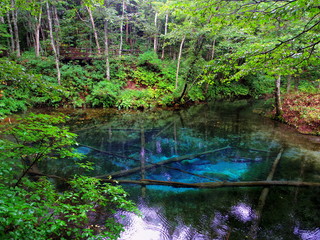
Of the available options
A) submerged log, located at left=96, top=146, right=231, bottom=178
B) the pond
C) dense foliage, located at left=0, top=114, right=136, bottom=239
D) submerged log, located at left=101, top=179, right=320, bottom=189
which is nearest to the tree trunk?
the pond

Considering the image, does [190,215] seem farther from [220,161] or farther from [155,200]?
[220,161]

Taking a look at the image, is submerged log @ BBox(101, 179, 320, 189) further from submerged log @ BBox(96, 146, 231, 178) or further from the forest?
the forest

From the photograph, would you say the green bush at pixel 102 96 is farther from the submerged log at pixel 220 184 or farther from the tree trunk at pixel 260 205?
the tree trunk at pixel 260 205

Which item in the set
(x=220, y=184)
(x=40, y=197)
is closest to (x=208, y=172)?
(x=220, y=184)

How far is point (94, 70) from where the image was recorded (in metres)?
18.3

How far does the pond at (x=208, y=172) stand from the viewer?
3723 mm

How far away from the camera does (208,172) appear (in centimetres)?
594

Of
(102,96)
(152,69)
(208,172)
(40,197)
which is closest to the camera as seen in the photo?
(40,197)

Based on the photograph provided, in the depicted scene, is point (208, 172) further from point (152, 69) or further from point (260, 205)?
point (152, 69)

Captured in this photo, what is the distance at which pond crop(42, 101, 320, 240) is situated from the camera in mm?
3723

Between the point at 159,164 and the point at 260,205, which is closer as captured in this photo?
the point at 260,205

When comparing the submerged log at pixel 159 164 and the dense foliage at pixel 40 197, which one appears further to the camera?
the submerged log at pixel 159 164

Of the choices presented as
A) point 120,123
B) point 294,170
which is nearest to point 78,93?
point 120,123

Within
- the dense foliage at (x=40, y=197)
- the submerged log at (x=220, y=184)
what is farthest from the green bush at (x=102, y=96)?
the dense foliage at (x=40, y=197)
